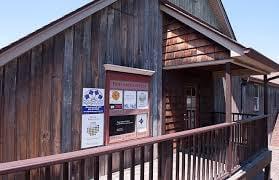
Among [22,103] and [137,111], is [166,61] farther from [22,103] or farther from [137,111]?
[22,103]

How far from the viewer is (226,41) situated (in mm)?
6465

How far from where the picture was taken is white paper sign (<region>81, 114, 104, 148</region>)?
5.87 meters

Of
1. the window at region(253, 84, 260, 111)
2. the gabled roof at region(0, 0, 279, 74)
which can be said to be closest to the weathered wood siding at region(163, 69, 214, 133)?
the gabled roof at region(0, 0, 279, 74)

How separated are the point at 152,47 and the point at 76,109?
313 cm

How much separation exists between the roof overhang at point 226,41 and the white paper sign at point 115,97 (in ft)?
7.98

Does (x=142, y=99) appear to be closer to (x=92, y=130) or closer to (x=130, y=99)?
(x=130, y=99)

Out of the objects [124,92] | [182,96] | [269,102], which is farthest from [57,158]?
[269,102]

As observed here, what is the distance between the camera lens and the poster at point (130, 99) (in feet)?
23.1

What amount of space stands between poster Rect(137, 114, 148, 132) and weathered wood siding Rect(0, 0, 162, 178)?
127 centimetres

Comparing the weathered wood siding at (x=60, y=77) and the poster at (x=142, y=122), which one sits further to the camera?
the poster at (x=142, y=122)

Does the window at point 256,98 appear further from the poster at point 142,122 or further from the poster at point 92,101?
the poster at point 92,101

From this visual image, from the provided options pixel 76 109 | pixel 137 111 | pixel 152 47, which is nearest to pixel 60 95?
pixel 76 109

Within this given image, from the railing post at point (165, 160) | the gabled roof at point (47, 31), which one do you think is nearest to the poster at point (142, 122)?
the gabled roof at point (47, 31)

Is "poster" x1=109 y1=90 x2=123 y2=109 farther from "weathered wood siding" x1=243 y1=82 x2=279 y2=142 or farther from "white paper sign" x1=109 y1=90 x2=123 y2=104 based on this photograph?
"weathered wood siding" x1=243 y1=82 x2=279 y2=142
